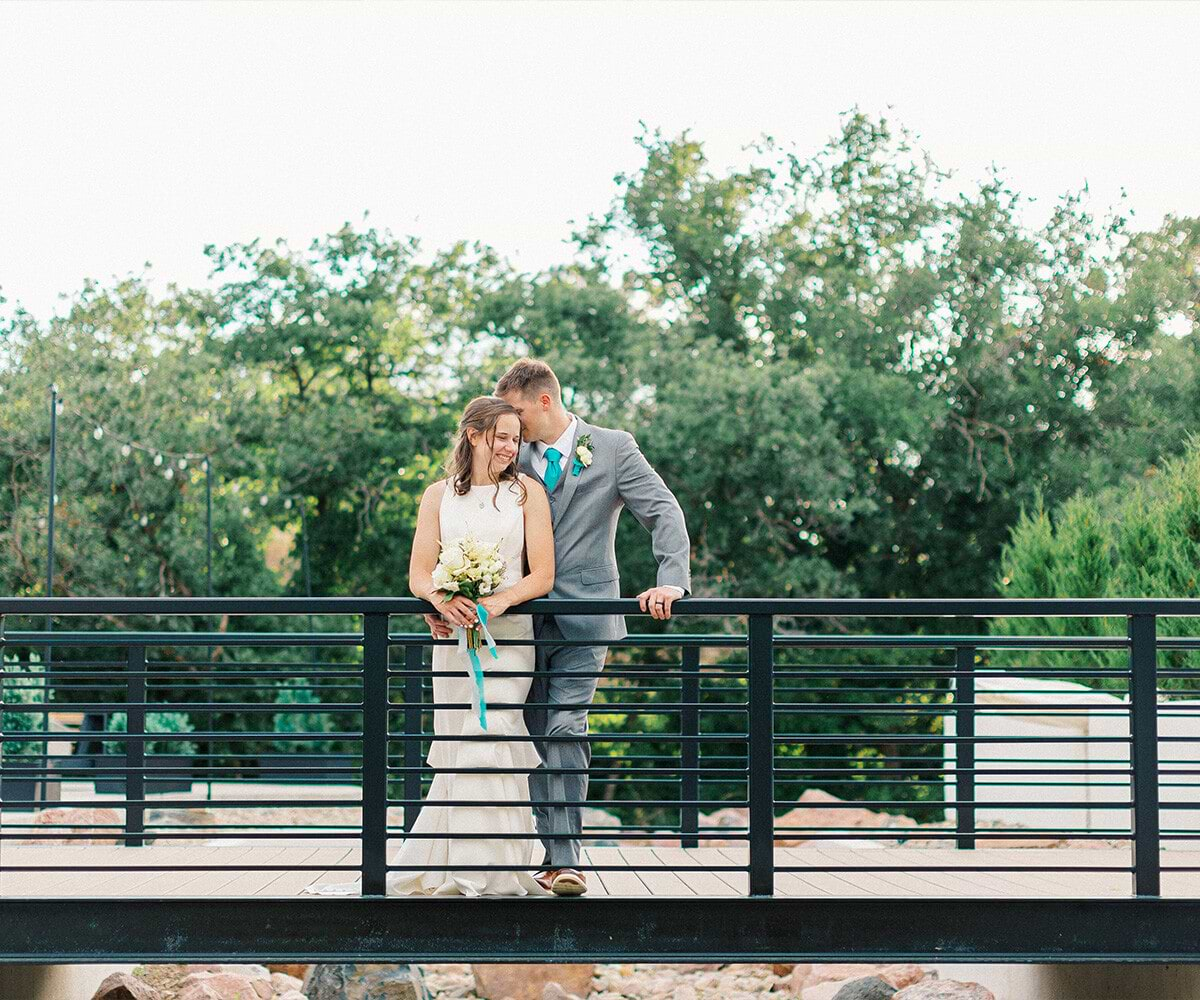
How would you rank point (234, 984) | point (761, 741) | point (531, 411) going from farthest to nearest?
point (234, 984) → point (531, 411) → point (761, 741)

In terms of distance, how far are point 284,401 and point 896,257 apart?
10.2 meters

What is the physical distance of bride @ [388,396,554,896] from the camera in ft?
16.3

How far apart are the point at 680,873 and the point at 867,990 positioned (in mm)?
1990

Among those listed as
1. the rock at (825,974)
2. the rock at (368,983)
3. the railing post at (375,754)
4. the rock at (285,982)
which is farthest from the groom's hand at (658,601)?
the rock at (285,982)

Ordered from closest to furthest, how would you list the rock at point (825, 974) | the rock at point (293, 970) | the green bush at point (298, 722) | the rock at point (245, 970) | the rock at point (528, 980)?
the rock at point (245, 970) → the rock at point (825, 974) → the rock at point (528, 980) → the rock at point (293, 970) → the green bush at point (298, 722)

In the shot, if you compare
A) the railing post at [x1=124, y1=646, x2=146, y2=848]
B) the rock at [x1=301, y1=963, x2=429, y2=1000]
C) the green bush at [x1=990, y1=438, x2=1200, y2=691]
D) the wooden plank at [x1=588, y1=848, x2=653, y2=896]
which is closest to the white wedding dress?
the wooden plank at [x1=588, y1=848, x2=653, y2=896]

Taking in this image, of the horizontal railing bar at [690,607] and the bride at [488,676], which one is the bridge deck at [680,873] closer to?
the bride at [488,676]

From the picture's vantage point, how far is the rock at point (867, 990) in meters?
7.01

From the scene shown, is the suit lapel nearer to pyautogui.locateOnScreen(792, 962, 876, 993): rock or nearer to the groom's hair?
the groom's hair

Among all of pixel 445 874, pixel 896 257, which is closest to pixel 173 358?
pixel 896 257

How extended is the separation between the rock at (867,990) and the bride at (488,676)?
2.72m

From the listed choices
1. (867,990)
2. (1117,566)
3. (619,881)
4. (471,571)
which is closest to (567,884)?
(619,881)

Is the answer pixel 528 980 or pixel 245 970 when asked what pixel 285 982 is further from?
pixel 528 980

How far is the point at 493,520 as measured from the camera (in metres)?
5.03
